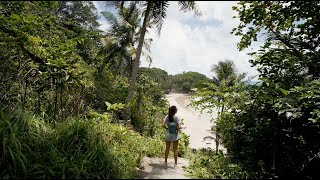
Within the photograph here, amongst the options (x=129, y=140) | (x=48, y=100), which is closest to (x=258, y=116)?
(x=129, y=140)

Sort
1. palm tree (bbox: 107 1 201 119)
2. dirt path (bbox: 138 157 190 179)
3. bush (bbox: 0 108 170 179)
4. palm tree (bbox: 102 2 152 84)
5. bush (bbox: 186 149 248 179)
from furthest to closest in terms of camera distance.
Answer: palm tree (bbox: 102 2 152 84) < palm tree (bbox: 107 1 201 119) < dirt path (bbox: 138 157 190 179) < bush (bbox: 186 149 248 179) < bush (bbox: 0 108 170 179)

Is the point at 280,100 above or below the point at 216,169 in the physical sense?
above

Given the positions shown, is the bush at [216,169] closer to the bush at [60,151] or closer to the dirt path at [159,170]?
the dirt path at [159,170]

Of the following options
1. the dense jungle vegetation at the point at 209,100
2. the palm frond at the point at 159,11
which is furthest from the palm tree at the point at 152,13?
the dense jungle vegetation at the point at 209,100

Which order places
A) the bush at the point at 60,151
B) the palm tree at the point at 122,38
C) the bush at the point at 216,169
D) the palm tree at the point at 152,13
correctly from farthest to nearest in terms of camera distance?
the palm tree at the point at 122,38, the palm tree at the point at 152,13, the bush at the point at 216,169, the bush at the point at 60,151

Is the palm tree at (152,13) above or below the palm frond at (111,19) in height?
below

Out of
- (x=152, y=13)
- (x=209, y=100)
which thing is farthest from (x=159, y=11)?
(x=209, y=100)

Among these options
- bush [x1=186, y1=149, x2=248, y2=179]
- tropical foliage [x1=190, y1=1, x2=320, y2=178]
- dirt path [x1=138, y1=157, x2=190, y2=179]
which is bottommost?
dirt path [x1=138, y1=157, x2=190, y2=179]

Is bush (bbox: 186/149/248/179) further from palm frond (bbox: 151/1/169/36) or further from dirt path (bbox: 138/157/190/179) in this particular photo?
palm frond (bbox: 151/1/169/36)

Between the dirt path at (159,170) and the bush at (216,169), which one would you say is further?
the dirt path at (159,170)

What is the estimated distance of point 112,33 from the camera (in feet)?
76.4

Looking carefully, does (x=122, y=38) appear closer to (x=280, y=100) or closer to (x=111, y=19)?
(x=111, y=19)

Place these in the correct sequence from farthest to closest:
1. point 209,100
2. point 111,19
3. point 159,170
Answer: point 111,19
point 209,100
point 159,170

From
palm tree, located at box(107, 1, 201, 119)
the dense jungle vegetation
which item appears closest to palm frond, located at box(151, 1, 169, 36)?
palm tree, located at box(107, 1, 201, 119)
